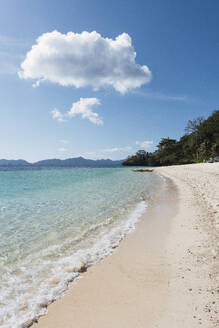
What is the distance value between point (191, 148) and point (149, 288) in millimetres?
89922

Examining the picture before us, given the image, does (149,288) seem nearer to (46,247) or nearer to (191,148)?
(46,247)

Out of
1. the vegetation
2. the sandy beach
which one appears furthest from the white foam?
the vegetation

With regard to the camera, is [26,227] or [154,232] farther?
[26,227]

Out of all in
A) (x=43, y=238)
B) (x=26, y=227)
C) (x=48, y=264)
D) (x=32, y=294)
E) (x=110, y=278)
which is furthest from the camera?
(x=26, y=227)

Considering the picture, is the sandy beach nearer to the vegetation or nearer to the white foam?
the white foam

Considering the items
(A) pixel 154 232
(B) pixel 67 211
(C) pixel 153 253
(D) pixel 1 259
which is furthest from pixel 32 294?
(B) pixel 67 211

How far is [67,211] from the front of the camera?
10086 millimetres

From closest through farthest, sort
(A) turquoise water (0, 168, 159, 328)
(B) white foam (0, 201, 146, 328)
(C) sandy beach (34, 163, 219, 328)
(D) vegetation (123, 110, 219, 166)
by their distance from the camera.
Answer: (C) sandy beach (34, 163, 219, 328) → (B) white foam (0, 201, 146, 328) → (A) turquoise water (0, 168, 159, 328) → (D) vegetation (123, 110, 219, 166)

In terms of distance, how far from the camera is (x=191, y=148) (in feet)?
279

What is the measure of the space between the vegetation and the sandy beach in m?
61.4

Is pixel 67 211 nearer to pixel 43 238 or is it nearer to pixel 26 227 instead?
pixel 26 227

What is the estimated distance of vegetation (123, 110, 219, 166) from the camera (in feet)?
219

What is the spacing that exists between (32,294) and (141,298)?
206cm

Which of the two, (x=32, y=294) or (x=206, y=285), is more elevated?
(x=206, y=285)
